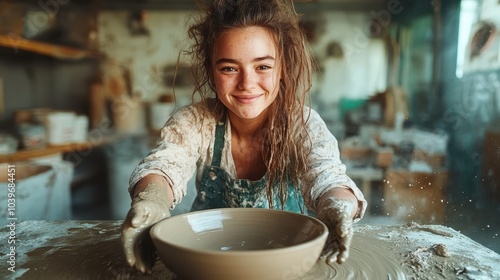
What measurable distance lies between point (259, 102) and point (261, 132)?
0.20 metres

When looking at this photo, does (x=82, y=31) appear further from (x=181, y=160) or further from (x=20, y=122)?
(x=181, y=160)

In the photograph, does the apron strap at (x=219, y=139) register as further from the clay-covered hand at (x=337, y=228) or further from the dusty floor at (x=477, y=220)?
the dusty floor at (x=477, y=220)

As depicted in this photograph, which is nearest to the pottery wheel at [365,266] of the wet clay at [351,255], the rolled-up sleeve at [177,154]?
the wet clay at [351,255]

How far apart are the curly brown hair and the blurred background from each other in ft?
6.18

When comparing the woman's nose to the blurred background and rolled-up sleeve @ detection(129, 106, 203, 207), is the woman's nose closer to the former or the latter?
rolled-up sleeve @ detection(129, 106, 203, 207)

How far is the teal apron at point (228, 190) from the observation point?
150cm

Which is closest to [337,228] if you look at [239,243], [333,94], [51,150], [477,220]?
[239,243]

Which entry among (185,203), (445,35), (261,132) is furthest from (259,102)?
(445,35)

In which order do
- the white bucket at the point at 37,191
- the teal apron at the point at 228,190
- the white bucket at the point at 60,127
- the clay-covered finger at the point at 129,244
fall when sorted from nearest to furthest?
the clay-covered finger at the point at 129,244 → the teal apron at the point at 228,190 → the white bucket at the point at 37,191 → the white bucket at the point at 60,127

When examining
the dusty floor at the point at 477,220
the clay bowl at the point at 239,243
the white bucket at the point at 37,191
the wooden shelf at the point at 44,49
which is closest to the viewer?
the clay bowl at the point at 239,243

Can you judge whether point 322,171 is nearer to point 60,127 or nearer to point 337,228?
point 337,228

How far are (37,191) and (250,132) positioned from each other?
5.53 feet

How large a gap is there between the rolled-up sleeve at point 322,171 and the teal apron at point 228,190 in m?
0.22

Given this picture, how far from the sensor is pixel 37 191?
99.4 inches
